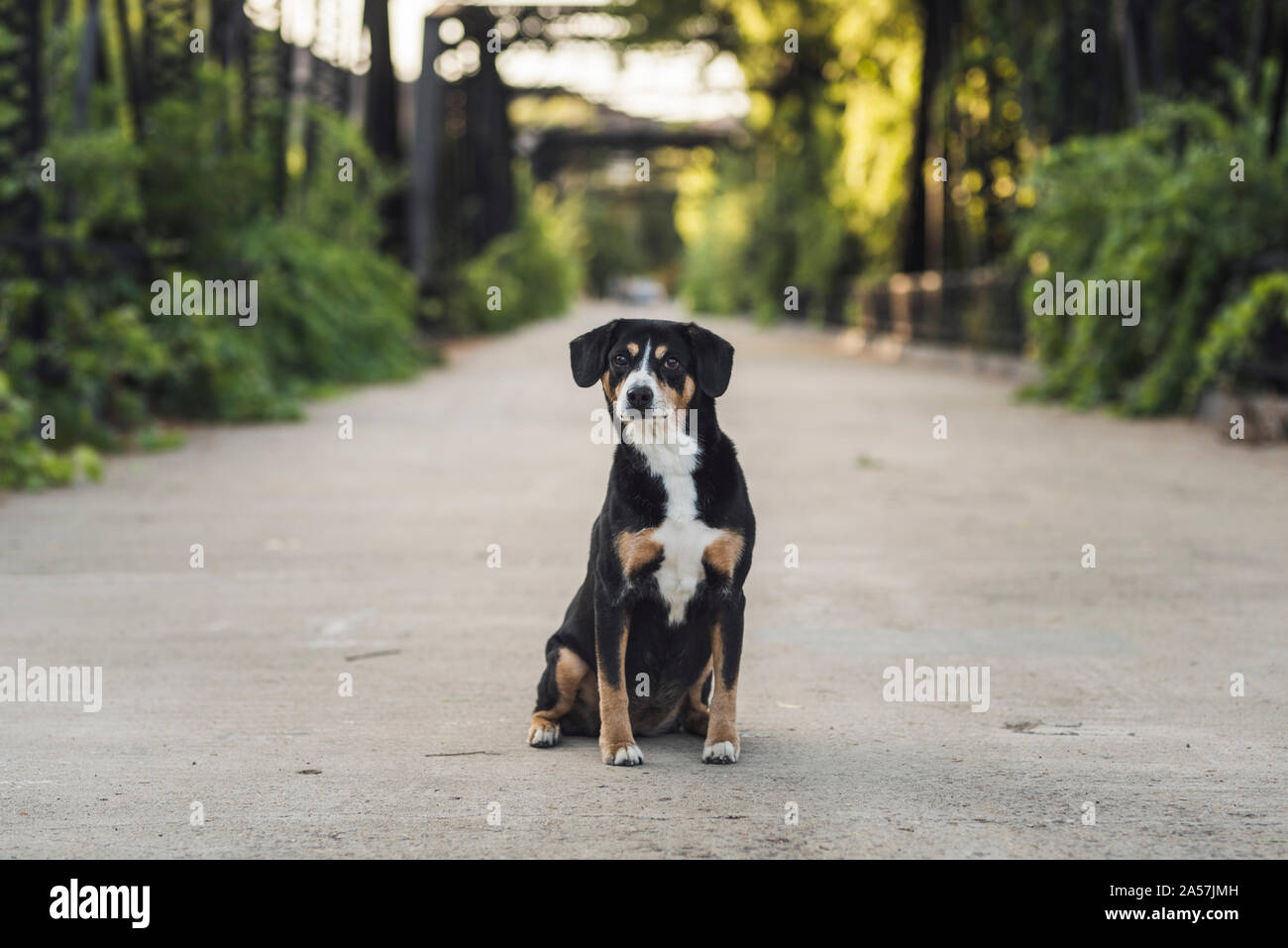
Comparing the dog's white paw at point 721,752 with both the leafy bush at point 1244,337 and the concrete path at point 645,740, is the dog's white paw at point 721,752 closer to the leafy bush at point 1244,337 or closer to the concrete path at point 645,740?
the concrete path at point 645,740

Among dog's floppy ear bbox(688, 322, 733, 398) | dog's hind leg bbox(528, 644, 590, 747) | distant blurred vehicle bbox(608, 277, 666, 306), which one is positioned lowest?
distant blurred vehicle bbox(608, 277, 666, 306)

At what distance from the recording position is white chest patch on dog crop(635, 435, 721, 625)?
4.50m

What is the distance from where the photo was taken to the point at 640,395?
447 cm

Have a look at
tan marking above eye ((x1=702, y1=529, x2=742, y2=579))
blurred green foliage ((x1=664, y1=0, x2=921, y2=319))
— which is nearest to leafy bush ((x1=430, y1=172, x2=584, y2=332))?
blurred green foliage ((x1=664, y1=0, x2=921, y2=319))

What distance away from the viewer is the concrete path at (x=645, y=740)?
4.08m

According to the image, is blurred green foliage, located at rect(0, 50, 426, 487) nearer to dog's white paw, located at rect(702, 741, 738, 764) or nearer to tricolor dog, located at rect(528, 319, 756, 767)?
tricolor dog, located at rect(528, 319, 756, 767)

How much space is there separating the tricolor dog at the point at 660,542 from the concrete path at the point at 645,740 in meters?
0.21

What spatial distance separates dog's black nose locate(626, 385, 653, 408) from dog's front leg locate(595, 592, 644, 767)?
0.49 metres

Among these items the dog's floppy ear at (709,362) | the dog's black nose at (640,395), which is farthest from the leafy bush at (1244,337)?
the dog's black nose at (640,395)

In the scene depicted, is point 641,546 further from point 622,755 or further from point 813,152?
point 813,152

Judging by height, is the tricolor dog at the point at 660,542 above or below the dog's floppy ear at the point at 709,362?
below

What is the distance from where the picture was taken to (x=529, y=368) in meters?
27.9
